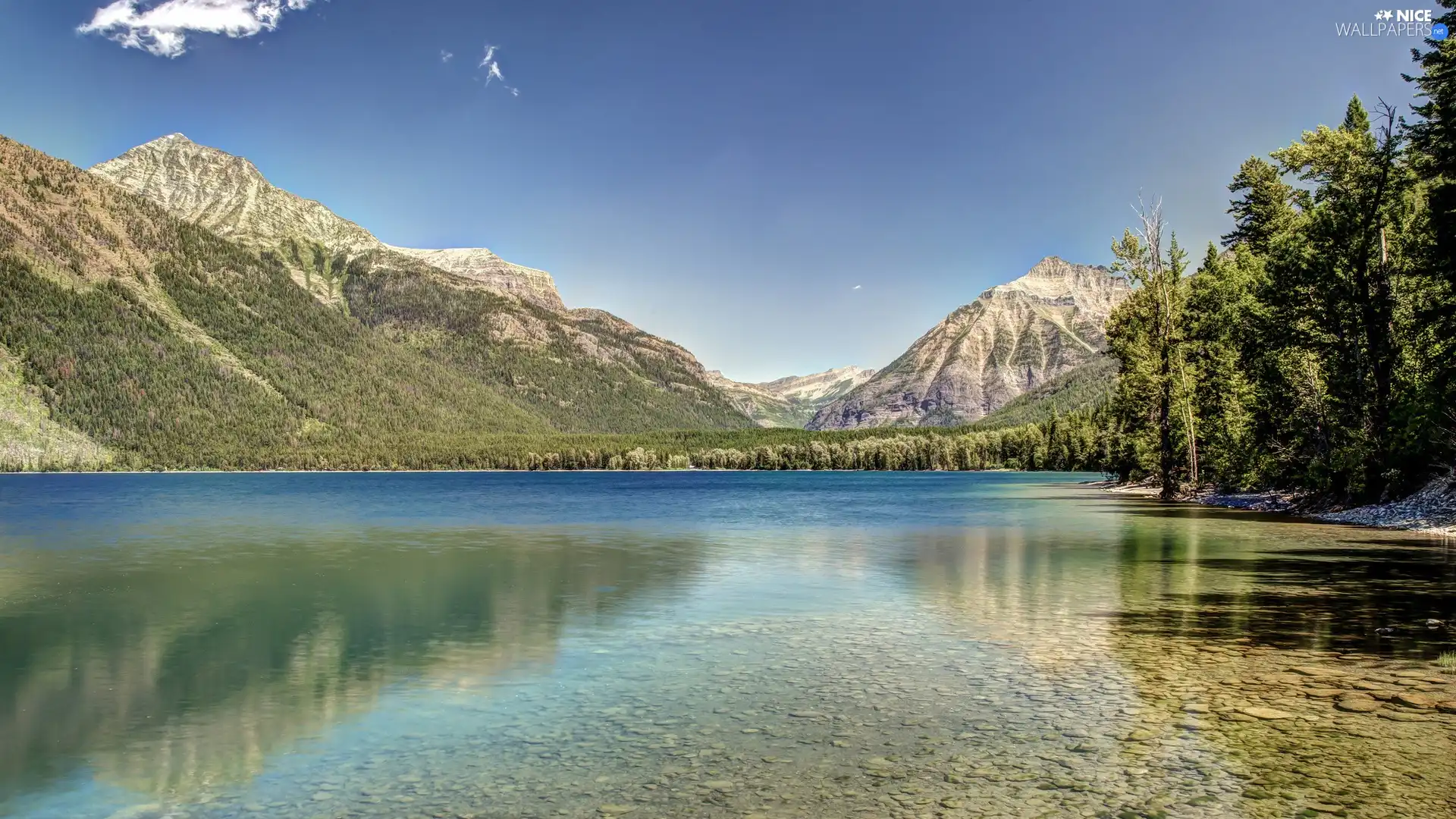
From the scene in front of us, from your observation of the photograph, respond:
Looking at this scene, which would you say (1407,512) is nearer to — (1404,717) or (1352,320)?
(1352,320)

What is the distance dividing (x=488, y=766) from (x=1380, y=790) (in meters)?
11.7

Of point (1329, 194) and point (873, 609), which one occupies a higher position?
point (1329, 194)

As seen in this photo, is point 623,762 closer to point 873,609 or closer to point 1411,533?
point 873,609

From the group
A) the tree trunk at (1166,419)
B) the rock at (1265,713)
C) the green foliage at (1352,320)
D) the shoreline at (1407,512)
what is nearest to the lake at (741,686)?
the rock at (1265,713)

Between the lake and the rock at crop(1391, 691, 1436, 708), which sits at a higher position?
the rock at crop(1391, 691, 1436, 708)

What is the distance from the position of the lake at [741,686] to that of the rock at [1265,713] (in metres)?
0.20

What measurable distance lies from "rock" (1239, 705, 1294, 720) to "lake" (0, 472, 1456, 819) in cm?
20

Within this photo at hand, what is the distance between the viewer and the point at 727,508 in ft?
304

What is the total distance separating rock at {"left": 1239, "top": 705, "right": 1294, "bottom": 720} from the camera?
14.4 m

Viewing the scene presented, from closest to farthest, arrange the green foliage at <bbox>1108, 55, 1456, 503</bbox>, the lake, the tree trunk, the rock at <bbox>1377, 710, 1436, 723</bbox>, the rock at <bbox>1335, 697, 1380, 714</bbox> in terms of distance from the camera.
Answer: the lake
the rock at <bbox>1377, 710, 1436, 723</bbox>
the rock at <bbox>1335, 697, 1380, 714</bbox>
the green foliage at <bbox>1108, 55, 1456, 503</bbox>
the tree trunk

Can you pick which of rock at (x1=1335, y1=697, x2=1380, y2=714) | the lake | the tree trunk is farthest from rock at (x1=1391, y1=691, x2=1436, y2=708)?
the tree trunk

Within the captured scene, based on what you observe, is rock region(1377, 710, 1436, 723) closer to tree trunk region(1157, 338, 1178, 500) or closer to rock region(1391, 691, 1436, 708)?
rock region(1391, 691, 1436, 708)

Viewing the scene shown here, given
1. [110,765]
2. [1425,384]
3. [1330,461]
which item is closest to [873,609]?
[110,765]

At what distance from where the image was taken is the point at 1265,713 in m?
14.7
